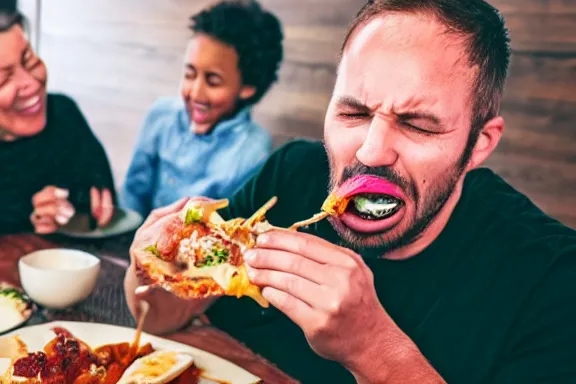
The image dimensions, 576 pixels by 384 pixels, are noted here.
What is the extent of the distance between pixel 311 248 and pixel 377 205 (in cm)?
21

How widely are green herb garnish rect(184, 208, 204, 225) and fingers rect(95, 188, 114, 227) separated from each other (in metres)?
0.57

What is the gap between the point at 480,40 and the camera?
104 centimetres

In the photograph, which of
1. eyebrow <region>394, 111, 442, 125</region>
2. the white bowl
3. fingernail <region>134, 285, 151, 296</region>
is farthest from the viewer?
fingernail <region>134, 285, 151, 296</region>

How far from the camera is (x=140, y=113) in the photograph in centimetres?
162

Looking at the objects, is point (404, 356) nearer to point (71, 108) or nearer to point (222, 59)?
point (222, 59)

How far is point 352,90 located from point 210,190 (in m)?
0.50

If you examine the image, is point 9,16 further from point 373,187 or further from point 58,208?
point 373,187

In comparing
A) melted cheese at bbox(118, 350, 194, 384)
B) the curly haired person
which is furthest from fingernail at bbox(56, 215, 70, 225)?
melted cheese at bbox(118, 350, 194, 384)

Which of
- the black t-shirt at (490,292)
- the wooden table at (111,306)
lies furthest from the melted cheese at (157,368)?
the black t-shirt at (490,292)

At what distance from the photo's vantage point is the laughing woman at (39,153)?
1624 mm

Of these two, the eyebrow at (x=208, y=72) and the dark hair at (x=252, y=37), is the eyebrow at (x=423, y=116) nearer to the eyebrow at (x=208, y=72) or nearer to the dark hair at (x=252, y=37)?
the dark hair at (x=252, y=37)

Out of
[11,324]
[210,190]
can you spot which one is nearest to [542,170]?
[210,190]

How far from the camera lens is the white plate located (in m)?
1.01

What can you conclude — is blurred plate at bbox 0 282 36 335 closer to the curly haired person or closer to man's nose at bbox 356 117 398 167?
the curly haired person
